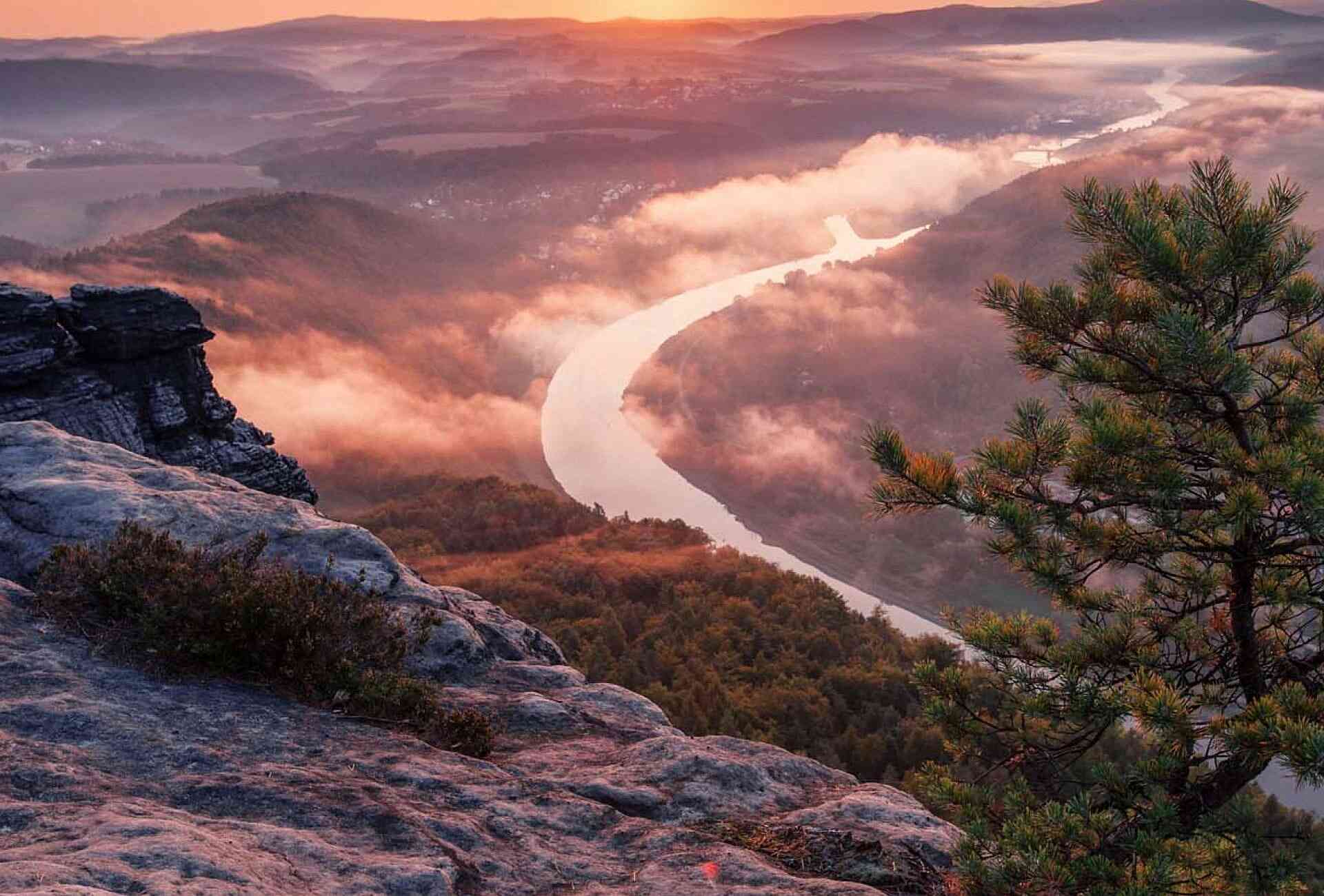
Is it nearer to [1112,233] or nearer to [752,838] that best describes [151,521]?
[752,838]

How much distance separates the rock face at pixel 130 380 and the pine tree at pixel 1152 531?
821 inches

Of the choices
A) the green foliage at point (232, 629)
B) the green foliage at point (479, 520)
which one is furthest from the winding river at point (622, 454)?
the green foliage at point (232, 629)

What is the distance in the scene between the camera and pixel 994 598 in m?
76.6

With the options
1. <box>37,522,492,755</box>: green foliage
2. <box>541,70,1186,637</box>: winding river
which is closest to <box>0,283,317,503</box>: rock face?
<box>37,522,492,755</box>: green foliage

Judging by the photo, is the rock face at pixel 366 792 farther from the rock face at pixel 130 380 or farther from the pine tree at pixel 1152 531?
the rock face at pixel 130 380

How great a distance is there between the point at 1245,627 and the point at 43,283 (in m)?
134

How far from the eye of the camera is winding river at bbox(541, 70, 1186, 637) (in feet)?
287

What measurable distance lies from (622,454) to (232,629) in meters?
102

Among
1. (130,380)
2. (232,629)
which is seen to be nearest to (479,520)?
(130,380)

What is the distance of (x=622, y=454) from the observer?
11312cm

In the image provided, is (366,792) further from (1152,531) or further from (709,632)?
(709,632)

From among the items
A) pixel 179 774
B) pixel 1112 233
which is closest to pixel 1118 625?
pixel 1112 233

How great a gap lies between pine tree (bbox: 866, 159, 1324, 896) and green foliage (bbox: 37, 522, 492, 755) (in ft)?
19.6

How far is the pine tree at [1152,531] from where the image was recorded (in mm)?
8500
